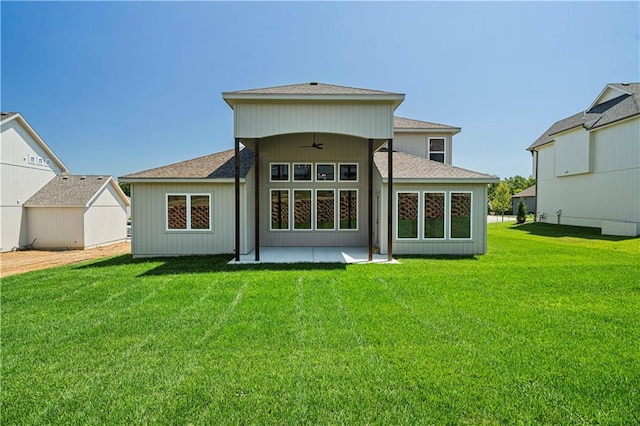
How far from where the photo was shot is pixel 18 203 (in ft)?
56.2

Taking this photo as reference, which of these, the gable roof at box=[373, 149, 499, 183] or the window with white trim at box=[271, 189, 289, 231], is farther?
the window with white trim at box=[271, 189, 289, 231]

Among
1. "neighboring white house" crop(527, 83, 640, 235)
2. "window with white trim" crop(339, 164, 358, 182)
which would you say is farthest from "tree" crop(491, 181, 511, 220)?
"window with white trim" crop(339, 164, 358, 182)

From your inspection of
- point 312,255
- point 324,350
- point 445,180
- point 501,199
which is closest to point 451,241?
point 445,180

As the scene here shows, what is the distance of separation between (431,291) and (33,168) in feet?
74.0

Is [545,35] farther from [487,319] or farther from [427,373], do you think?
[427,373]

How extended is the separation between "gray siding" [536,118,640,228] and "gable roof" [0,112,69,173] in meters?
32.5

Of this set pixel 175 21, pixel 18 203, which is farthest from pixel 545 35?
pixel 18 203

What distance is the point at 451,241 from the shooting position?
11.3 meters

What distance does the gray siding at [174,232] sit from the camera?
1120 cm

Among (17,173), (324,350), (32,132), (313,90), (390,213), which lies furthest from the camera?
(32,132)

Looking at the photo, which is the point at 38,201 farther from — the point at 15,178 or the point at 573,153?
the point at 573,153

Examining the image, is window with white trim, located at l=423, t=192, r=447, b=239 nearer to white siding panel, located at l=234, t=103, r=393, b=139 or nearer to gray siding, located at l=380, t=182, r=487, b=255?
gray siding, located at l=380, t=182, r=487, b=255

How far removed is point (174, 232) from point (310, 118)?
20.3ft

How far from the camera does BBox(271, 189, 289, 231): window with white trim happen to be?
13242 millimetres
